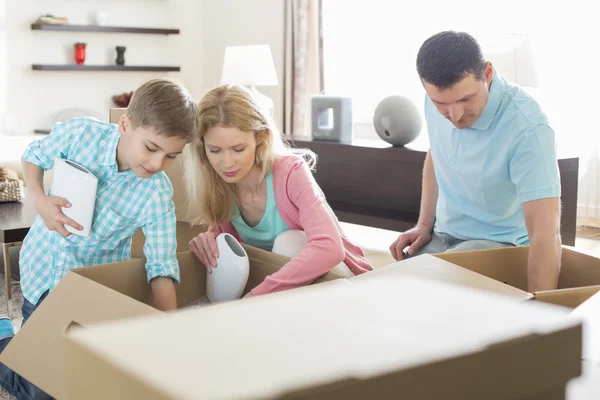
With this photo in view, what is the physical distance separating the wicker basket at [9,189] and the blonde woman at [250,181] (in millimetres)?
1651

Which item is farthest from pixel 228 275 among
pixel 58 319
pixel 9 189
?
pixel 9 189

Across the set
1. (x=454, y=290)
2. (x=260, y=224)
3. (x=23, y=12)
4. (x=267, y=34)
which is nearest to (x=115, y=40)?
(x=23, y=12)

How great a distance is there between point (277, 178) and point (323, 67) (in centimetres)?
399

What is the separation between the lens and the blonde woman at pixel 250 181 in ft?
6.15

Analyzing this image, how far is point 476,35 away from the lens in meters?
4.00

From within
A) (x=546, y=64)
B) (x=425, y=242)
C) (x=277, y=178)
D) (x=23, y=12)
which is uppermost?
(x=23, y=12)

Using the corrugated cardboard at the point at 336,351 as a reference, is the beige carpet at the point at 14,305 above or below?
below

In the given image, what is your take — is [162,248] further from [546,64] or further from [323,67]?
[323,67]

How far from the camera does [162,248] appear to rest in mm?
1646

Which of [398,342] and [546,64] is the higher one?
[546,64]

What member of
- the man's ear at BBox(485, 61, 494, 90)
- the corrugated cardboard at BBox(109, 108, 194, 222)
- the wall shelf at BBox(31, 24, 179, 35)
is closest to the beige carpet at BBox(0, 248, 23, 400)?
the corrugated cardboard at BBox(109, 108, 194, 222)

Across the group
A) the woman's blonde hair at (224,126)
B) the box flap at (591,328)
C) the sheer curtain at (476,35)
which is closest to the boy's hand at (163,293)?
the woman's blonde hair at (224,126)

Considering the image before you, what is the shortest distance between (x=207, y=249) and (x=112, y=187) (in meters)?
0.31

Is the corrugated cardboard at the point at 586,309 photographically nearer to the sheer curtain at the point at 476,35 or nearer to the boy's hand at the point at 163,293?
the boy's hand at the point at 163,293
